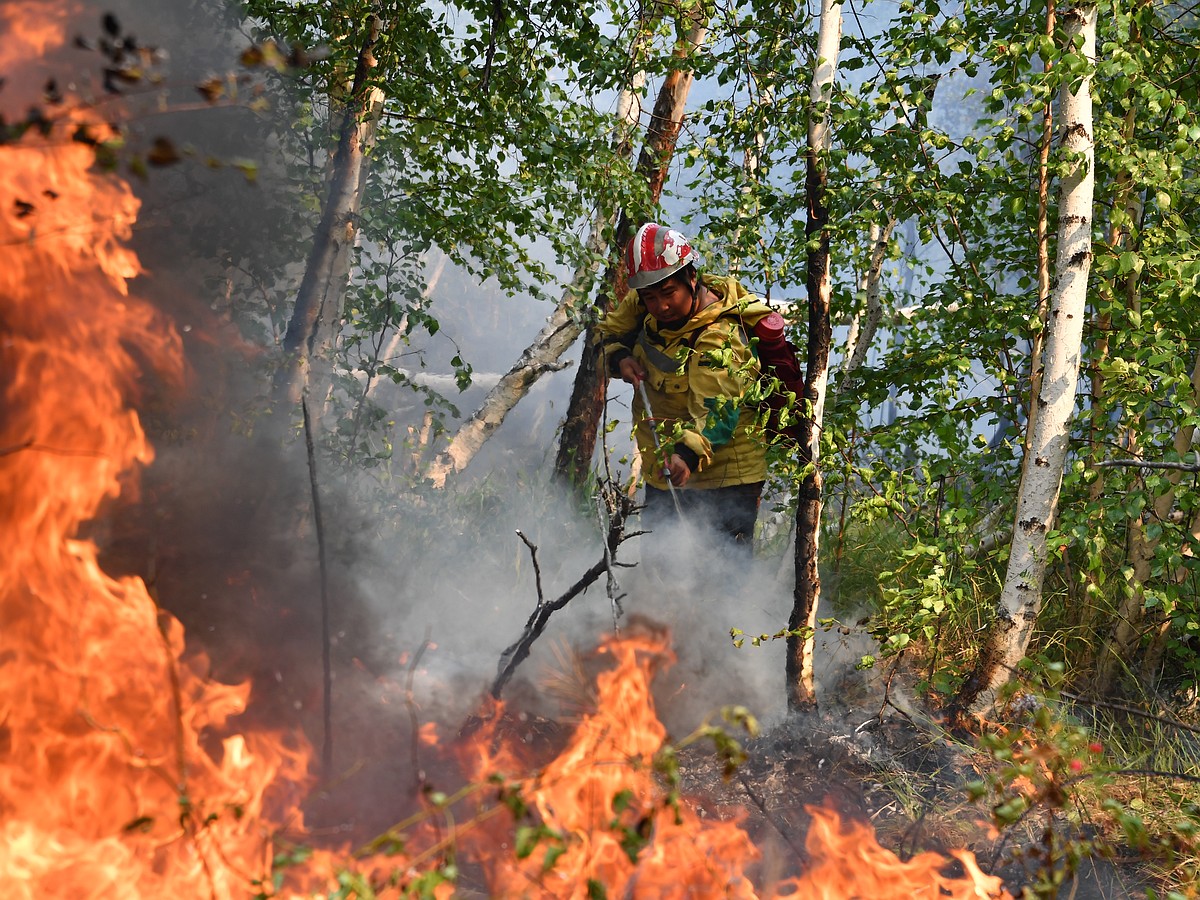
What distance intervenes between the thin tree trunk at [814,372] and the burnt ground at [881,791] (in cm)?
32

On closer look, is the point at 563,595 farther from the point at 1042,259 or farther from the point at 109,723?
the point at 1042,259

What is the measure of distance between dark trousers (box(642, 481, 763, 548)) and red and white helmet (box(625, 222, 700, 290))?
1.31 m

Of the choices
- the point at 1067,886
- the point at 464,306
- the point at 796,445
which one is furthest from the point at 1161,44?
the point at 464,306

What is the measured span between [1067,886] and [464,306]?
88.3ft

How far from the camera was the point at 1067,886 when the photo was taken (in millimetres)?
3719

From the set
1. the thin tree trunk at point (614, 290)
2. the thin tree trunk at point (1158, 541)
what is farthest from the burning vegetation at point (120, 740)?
the thin tree trunk at point (614, 290)

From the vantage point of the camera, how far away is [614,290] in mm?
6816

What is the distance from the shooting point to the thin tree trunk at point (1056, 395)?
417 cm

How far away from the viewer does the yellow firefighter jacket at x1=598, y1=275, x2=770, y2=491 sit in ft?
15.0

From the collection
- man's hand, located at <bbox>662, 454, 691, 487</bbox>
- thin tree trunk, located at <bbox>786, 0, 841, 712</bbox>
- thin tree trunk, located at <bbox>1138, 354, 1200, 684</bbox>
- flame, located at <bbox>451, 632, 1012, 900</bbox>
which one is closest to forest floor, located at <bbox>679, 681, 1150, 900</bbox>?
flame, located at <bbox>451, 632, 1012, 900</bbox>

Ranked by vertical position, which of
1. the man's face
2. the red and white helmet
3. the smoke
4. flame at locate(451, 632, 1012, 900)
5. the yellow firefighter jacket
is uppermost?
the red and white helmet

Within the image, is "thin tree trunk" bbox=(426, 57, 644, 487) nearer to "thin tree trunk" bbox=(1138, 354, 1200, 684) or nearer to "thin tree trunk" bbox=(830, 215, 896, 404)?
"thin tree trunk" bbox=(830, 215, 896, 404)

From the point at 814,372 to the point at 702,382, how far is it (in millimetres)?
596

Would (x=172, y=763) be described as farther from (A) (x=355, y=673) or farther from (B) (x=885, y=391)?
(B) (x=885, y=391)
